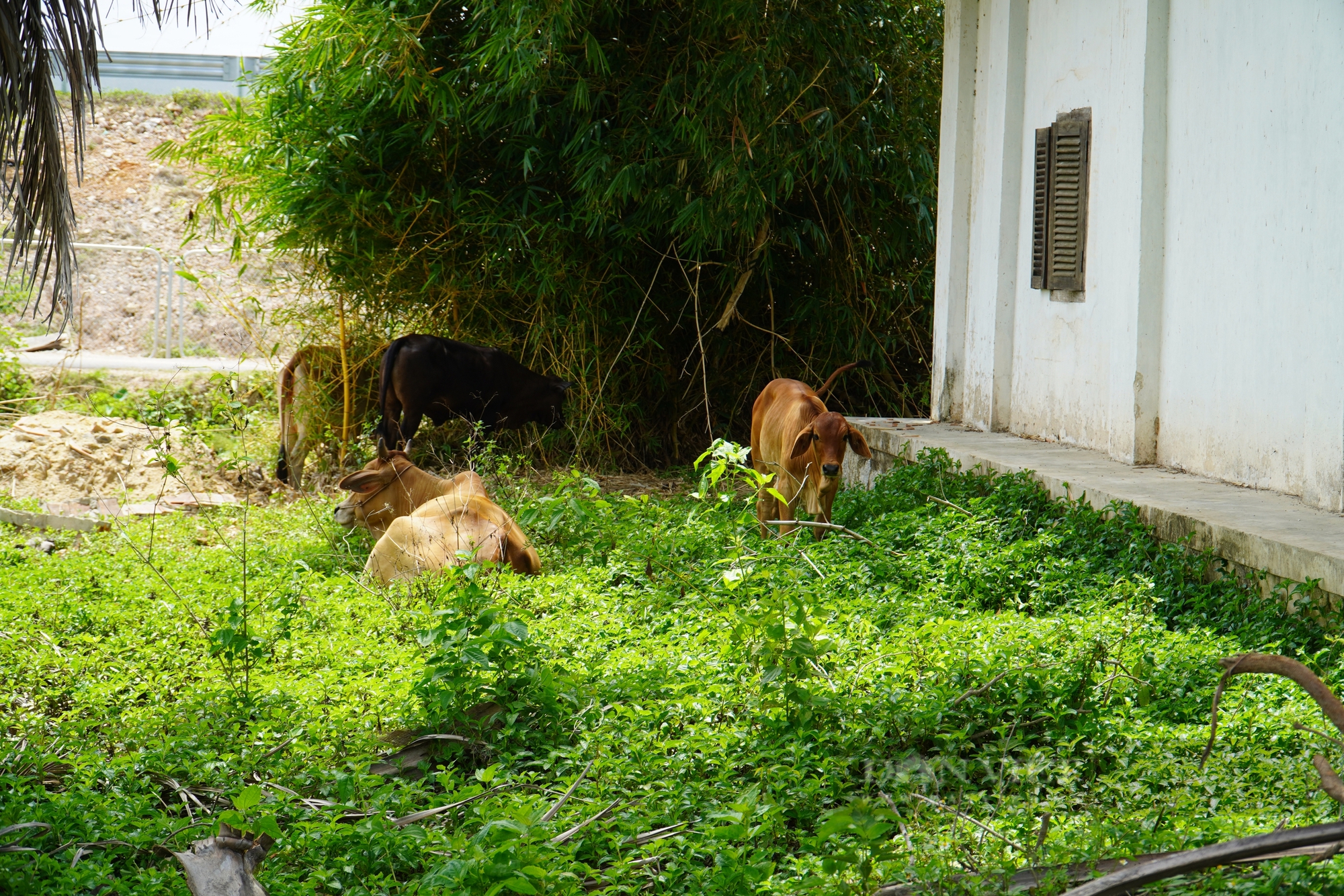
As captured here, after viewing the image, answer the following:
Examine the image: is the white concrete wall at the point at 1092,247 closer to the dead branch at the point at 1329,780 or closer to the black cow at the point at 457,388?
the black cow at the point at 457,388

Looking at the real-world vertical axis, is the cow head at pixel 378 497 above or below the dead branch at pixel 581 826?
above

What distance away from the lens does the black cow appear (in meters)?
8.50

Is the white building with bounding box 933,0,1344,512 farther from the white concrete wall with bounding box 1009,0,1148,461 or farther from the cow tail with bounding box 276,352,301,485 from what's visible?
the cow tail with bounding box 276,352,301,485

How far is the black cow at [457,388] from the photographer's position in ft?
27.9

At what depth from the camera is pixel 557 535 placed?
6.79 meters

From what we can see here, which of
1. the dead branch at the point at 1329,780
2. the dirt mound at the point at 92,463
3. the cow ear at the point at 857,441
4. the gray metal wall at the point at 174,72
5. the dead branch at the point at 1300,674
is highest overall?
the gray metal wall at the point at 174,72

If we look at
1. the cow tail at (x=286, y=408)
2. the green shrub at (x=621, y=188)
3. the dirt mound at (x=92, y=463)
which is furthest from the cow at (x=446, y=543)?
the dirt mound at (x=92, y=463)

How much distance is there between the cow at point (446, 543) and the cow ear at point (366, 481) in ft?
2.51

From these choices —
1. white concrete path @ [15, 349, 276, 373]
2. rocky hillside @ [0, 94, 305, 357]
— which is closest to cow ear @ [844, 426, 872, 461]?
white concrete path @ [15, 349, 276, 373]

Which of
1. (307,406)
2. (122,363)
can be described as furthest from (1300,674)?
(122,363)

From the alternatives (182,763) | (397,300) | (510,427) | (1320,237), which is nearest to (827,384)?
(510,427)

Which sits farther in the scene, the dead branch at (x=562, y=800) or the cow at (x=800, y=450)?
the cow at (x=800, y=450)

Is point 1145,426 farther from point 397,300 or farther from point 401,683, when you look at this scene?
point 397,300

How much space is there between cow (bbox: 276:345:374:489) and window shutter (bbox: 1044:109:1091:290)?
539 cm
